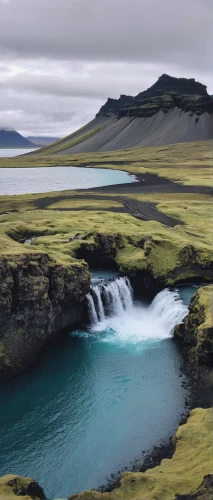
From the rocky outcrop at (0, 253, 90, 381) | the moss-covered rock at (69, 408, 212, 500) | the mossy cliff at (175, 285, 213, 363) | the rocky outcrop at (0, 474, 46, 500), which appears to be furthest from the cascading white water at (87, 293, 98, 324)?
the rocky outcrop at (0, 474, 46, 500)

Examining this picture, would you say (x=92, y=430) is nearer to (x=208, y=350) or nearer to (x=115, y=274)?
(x=208, y=350)

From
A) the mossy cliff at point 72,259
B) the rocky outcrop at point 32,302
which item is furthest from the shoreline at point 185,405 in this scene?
the mossy cliff at point 72,259

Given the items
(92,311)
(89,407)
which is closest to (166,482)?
(89,407)

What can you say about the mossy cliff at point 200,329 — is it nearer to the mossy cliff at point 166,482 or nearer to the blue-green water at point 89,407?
the blue-green water at point 89,407

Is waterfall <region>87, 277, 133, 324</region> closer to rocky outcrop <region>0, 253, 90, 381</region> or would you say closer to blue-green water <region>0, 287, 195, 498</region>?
rocky outcrop <region>0, 253, 90, 381</region>

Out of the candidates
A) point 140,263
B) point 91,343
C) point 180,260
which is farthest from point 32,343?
point 180,260

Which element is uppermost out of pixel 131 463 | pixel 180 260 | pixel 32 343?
pixel 180 260
